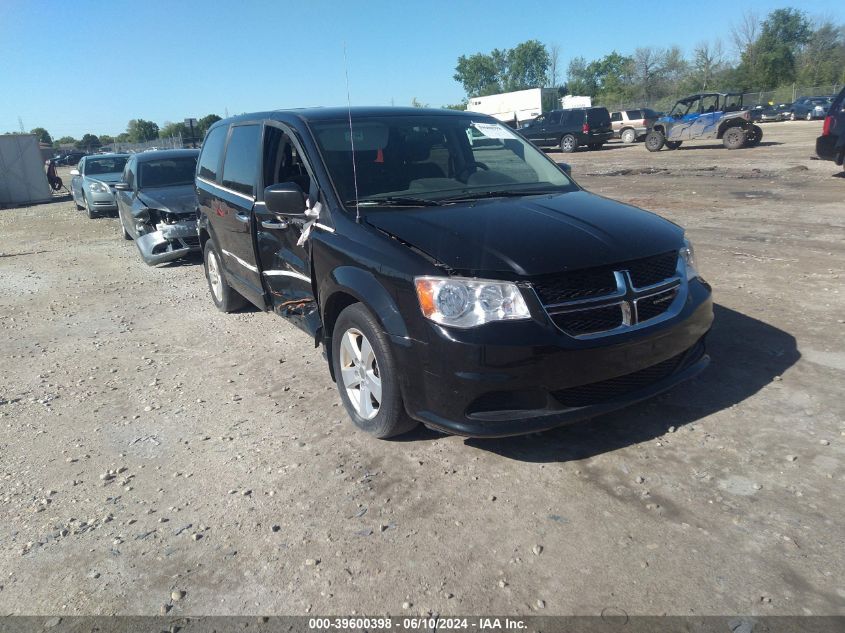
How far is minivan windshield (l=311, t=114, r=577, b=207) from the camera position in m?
4.02

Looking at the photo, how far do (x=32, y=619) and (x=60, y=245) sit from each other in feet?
39.1

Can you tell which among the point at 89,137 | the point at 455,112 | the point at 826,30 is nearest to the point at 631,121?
the point at 455,112

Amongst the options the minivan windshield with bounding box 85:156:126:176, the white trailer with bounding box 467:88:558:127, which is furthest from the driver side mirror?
the white trailer with bounding box 467:88:558:127

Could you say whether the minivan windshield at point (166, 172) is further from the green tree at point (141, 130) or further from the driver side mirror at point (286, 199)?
the green tree at point (141, 130)

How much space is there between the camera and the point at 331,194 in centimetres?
391

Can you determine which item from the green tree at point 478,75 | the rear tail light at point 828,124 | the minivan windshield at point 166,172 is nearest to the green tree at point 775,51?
the green tree at point 478,75

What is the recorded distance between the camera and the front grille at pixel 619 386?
3.12 m

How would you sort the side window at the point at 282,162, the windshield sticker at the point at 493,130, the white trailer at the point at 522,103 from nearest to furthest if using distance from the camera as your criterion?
the side window at the point at 282,162, the windshield sticker at the point at 493,130, the white trailer at the point at 522,103

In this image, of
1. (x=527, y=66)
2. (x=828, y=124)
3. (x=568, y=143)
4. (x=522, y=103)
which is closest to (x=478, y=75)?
(x=527, y=66)

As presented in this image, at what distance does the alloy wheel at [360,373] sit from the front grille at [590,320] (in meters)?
1.02

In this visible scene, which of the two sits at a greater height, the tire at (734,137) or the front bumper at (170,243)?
the tire at (734,137)

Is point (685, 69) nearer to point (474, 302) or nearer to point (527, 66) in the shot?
point (527, 66)

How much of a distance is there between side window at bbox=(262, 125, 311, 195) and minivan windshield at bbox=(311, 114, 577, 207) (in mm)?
246

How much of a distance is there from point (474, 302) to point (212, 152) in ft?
14.1
